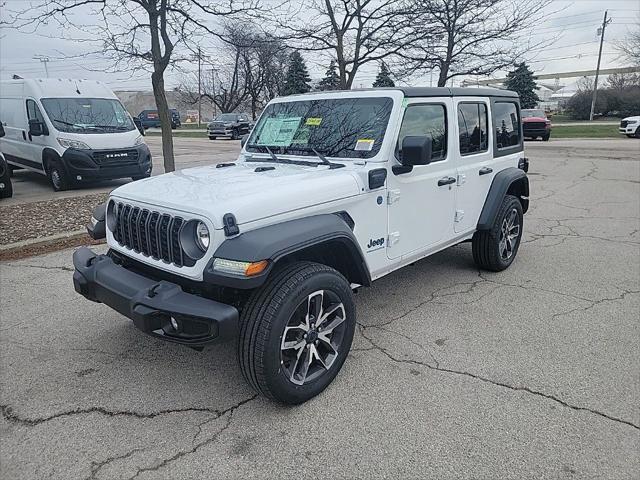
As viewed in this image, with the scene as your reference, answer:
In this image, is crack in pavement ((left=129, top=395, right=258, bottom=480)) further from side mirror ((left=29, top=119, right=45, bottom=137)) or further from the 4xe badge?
side mirror ((left=29, top=119, right=45, bottom=137))

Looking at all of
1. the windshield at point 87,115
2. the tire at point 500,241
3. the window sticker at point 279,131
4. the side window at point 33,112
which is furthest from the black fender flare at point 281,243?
the side window at point 33,112

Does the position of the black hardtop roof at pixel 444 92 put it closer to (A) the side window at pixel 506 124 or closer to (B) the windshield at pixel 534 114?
(A) the side window at pixel 506 124

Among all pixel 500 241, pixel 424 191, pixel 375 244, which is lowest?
pixel 500 241

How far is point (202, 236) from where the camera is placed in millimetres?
2727

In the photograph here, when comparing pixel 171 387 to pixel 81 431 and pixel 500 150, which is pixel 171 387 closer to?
pixel 81 431

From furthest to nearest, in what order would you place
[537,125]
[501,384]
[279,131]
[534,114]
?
[534,114] < [537,125] < [279,131] < [501,384]

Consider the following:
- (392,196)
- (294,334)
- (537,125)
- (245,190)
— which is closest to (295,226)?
(245,190)

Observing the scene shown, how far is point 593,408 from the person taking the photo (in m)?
2.83

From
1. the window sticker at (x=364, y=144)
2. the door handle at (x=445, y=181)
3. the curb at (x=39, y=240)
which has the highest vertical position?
the window sticker at (x=364, y=144)

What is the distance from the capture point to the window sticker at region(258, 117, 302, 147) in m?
4.14

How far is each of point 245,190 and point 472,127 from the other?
8.64ft

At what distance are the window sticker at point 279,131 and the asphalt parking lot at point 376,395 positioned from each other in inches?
65.0

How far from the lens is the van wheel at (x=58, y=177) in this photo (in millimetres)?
10039

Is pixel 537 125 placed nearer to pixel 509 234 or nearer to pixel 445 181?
pixel 509 234
